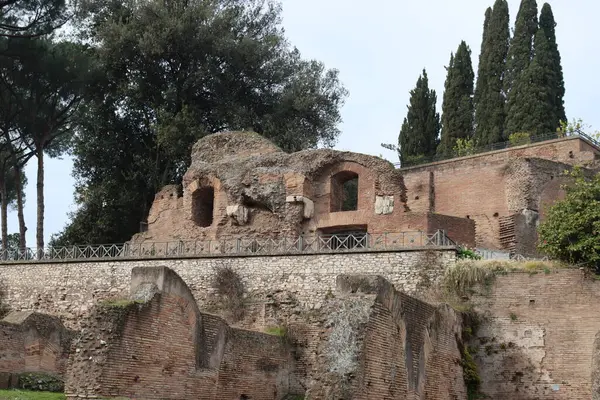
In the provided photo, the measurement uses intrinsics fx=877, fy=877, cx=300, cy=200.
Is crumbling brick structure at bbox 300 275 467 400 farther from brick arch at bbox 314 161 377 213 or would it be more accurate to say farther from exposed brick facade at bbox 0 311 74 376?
brick arch at bbox 314 161 377 213

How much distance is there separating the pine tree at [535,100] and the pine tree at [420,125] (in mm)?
5659

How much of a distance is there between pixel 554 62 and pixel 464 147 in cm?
510

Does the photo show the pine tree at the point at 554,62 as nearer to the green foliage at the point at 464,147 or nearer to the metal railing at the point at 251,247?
the green foliage at the point at 464,147

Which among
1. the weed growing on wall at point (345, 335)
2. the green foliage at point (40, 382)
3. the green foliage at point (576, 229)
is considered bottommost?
the green foliage at point (40, 382)

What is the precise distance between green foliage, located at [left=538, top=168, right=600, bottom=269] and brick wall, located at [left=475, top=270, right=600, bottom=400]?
3.64ft

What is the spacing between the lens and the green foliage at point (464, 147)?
33031mm

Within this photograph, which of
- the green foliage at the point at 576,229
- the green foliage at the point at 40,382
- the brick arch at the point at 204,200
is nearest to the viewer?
the green foliage at the point at 40,382

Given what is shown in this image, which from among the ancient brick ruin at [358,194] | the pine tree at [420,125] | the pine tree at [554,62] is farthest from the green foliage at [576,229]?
the pine tree at [420,125]

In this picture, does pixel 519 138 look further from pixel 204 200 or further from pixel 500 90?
pixel 204 200

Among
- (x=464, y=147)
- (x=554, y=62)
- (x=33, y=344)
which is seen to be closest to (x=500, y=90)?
(x=554, y=62)

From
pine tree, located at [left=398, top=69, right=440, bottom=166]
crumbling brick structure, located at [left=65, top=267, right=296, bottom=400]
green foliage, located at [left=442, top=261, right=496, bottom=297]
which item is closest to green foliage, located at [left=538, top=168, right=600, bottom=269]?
green foliage, located at [left=442, top=261, right=496, bottom=297]

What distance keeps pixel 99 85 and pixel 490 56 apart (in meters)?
17.2

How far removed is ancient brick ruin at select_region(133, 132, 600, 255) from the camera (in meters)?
24.3

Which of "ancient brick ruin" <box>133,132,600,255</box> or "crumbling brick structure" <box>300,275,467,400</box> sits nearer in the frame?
"crumbling brick structure" <box>300,275,467,400</box>
